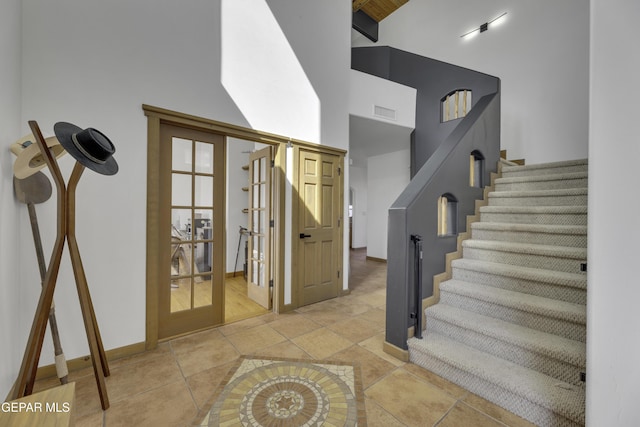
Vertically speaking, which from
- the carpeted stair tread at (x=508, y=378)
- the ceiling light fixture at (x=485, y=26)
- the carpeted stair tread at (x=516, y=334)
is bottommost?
the carpeted stair tread at (x=508, y=378)

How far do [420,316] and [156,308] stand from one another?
7.50 feet

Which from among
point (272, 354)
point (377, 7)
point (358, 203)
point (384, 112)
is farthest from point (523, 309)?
point (377, 7)

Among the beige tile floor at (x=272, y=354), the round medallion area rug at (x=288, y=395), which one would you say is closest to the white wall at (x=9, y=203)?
the beige tile floor at (x=272, y=354)

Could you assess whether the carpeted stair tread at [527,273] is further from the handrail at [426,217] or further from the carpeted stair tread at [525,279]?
the handrail at [426,217]

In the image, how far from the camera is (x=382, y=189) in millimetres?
6215

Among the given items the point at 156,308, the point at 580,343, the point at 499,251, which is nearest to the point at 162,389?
the point at 156,308

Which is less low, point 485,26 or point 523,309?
point 485,26

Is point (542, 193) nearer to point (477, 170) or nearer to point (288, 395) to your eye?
point (477, 170)

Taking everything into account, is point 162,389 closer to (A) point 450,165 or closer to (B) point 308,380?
(B) point 308,380

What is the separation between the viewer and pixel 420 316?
2.10 metres

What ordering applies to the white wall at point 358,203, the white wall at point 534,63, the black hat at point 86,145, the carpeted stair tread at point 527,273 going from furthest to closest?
the white wall at point 358,203 → the white wall at point 534,63 → the carpeted stair tread at point 527,273 → the black hat at point 86,145

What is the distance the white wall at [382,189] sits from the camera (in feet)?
19.1

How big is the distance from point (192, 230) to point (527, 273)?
2.99 meters

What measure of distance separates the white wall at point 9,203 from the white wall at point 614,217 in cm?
304
